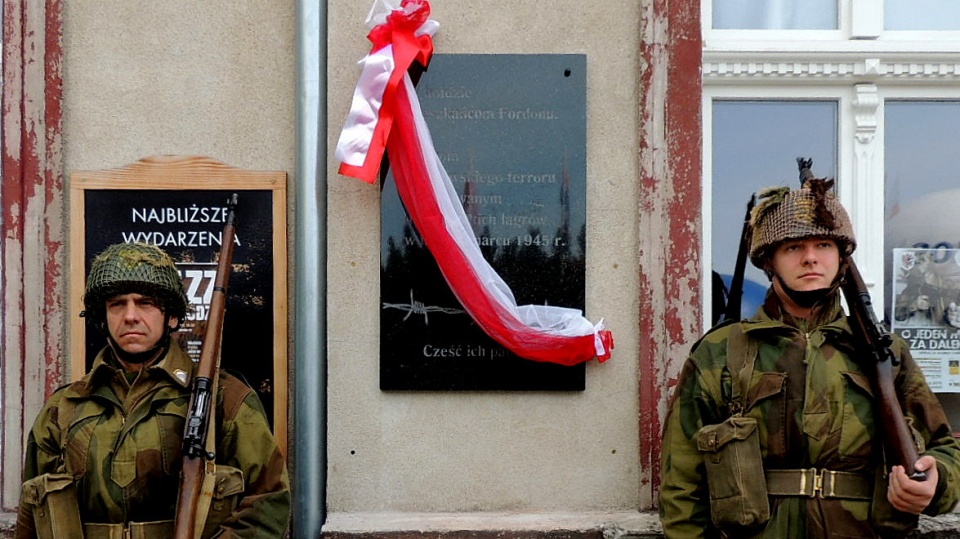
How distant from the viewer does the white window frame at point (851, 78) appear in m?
3.73

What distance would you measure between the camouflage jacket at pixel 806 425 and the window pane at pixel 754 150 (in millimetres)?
964

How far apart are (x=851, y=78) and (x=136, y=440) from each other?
326 centimetres

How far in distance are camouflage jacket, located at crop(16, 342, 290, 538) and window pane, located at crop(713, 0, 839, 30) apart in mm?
2665

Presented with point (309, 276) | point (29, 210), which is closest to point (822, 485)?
point (309, 276)

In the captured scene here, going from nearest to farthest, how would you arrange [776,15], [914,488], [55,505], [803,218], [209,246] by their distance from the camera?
[914,488], [55,505], [803,218], [209,246], [776,15]

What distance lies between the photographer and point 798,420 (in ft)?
9.09

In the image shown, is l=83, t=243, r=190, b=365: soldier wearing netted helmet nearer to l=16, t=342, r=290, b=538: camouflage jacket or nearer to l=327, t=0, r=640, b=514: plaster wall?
l=16, t=342, r=290, b=538: camouflage jacket

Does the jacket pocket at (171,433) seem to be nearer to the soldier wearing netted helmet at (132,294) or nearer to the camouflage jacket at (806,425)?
the soldier wearing netted helmet at (132,294)

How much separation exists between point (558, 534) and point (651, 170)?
1.57 metres

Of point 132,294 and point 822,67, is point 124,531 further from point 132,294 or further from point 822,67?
point 822,67

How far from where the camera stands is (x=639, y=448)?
360cm

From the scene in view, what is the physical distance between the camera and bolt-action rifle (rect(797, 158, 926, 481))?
261 centimetres

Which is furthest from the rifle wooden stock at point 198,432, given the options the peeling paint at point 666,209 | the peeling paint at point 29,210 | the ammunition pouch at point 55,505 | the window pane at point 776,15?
the window pane at point 776,15

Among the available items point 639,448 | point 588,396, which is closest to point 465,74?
point 588,396
